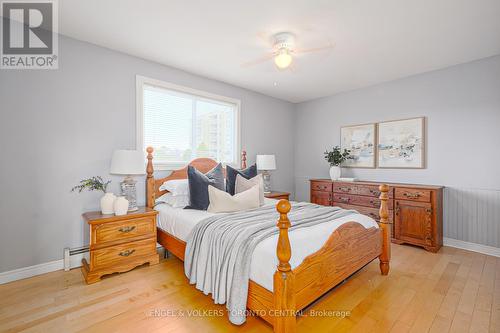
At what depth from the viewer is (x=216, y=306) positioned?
1918 mm

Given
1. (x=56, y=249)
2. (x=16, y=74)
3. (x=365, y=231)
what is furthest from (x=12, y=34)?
(x=365, y=231)

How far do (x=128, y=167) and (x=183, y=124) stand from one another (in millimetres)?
1185

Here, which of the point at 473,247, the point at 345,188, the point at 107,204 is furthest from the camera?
the point at 345,188

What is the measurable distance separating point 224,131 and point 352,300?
2.99 m

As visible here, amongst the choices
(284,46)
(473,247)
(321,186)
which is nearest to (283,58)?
(284,46)

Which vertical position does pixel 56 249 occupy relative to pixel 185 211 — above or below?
below

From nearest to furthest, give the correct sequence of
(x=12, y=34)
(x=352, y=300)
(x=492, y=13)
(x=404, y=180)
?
(x=352, y=300), (x=492, y=13), (x=12, y=34), (x=404, y=180)

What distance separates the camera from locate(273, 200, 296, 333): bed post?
1.39 m

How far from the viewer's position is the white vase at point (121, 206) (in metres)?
2.47

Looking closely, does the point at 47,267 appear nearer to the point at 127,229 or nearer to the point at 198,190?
the point at 127,229

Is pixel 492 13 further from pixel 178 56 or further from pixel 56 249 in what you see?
pixel 56 249

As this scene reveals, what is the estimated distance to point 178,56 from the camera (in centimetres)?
301

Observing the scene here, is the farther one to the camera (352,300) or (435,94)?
(435,94)

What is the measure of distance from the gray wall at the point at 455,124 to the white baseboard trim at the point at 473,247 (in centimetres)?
6
